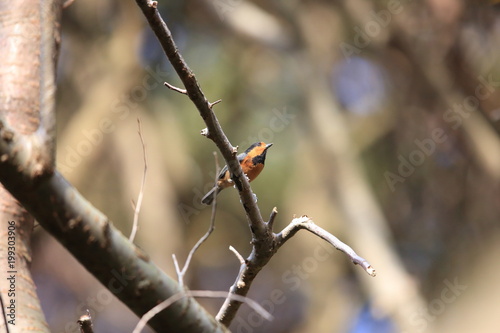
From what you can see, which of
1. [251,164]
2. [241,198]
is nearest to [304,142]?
[251,164]

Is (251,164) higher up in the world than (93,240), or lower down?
higher up

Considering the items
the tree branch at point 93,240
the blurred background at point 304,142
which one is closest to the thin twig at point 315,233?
the tree branch at point 93,240

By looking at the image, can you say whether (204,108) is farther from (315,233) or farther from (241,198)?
→ (315,233)

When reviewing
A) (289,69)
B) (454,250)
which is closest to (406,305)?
(454,250)

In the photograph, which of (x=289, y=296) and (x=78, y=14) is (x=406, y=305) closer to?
(x=289, y=296)

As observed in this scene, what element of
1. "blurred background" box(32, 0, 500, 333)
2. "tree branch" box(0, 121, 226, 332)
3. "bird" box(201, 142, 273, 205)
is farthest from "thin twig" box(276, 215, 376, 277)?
"blurred background" box(32, 0, 500, 333)

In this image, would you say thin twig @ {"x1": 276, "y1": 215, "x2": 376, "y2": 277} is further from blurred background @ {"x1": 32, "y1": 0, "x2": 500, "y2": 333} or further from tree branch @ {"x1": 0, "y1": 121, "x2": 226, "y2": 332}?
blurred background @ {"x1": 32, "y1": 0, "x2": 500, "y2": 333}

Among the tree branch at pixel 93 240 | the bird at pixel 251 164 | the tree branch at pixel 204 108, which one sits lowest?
the tree branch at pixel 93 240

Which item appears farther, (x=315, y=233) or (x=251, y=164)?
(x=251, y=164)

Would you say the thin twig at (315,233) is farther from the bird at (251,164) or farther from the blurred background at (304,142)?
the blurred background at (304,142)

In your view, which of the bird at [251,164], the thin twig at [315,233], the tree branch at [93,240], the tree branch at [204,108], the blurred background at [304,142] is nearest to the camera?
the tree branch at [93,240]
